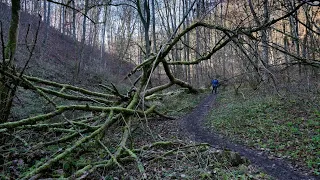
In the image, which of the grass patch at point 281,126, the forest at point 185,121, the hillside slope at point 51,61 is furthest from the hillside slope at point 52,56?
the grass patch at point 281,126

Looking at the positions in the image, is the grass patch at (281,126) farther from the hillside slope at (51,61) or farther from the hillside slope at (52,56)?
the hillside slope at (52,56)

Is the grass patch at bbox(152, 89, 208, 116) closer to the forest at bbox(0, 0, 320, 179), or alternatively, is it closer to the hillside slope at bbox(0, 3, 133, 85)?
the forest at bbox(0, 0, 320, 179)

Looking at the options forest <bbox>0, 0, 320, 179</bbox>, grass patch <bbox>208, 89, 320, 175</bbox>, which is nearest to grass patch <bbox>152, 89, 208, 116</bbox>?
forest <bbox>0, 0, 320, 179</bbox>

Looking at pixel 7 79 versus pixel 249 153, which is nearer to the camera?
pixel 7 79

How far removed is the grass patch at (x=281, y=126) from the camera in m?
5.98

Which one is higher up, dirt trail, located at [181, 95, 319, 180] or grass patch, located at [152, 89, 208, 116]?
grass patch, located at [152, 89, 208, 116]

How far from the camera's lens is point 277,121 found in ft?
27.3

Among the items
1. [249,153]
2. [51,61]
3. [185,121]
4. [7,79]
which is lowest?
[249,153]

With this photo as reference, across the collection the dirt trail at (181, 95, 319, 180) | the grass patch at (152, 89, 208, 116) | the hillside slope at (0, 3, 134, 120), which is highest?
the hillside slope at (0, 3, 134, 120)

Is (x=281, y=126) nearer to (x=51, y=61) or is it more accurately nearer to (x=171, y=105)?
(x=171, y=105)

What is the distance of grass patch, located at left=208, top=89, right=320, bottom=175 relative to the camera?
5.98 m

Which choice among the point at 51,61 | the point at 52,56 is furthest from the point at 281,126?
the point at 52,56

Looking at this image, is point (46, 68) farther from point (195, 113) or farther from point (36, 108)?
point (195, 113)

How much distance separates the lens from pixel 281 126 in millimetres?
7715
